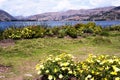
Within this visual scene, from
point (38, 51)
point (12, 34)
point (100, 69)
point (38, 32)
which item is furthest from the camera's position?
point (38, 32)

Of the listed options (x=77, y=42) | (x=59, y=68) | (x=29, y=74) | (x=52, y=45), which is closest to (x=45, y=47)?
(x=52, y=45)

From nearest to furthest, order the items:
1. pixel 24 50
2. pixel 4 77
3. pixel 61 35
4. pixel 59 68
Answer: pixel 59 68, pixel 4 77, pixel 24 50, pixel 61 35

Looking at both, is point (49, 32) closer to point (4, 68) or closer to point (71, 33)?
point (71, 33)

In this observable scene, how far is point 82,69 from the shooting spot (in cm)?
739

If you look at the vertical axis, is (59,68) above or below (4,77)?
above

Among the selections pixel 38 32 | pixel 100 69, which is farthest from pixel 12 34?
pixel 100 69

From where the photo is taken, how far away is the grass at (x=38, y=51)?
1038 cm

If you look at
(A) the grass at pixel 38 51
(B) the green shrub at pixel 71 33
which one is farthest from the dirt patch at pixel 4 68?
(B) the green shrub at pixel 71 33

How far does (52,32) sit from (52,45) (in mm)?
4333

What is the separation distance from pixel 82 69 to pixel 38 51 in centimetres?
658

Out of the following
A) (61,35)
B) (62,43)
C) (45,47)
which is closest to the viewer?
(45,47)

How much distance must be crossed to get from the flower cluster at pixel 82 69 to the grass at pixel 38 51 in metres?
1.66

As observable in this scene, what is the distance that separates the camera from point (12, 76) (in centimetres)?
940

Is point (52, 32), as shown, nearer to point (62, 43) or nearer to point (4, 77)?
point (62, 43)
